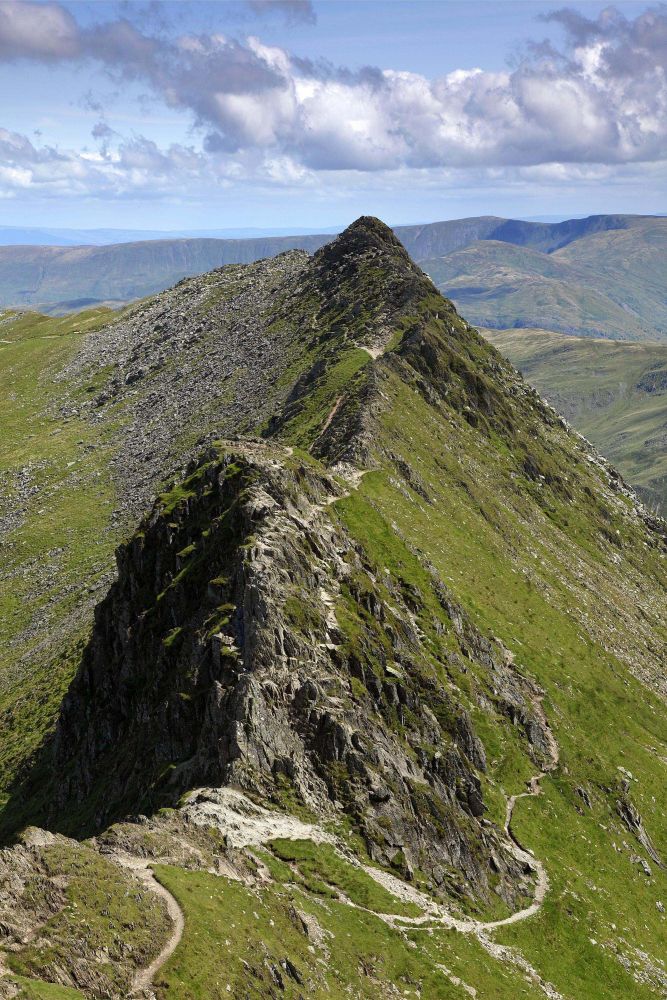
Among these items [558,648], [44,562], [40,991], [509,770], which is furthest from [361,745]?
[44,562]

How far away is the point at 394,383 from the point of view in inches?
5625

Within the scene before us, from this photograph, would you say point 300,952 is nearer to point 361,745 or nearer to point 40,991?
A: point 40,991

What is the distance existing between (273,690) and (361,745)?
25.9 ft

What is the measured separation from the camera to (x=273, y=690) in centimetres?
6122

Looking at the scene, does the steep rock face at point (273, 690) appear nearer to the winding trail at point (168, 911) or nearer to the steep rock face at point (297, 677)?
the steep rock face at point (297, 677)

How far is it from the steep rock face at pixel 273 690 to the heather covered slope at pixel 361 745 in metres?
0.24

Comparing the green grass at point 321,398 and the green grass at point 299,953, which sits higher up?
the green grass at point 321,398

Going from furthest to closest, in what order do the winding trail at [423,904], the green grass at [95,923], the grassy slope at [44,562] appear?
the grassy slope at [44,562]
the winding trail at [423,904]
the green grass at [95,923]

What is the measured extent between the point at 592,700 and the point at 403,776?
43450 mm

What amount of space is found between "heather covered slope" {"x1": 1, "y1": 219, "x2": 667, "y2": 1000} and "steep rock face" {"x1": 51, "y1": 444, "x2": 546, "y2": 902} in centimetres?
24

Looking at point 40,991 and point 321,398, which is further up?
point 321,398

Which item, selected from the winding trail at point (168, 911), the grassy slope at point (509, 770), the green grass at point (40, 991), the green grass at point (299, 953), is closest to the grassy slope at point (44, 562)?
the grassy slope at point (509, 770)

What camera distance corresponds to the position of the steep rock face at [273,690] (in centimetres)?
6081

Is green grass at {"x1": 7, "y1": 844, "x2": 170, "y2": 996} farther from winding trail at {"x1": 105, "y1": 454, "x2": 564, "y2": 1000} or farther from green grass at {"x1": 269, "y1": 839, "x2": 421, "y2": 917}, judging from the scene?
green grass at {"x1": 269, "y1": 839, "x2": 421, "y2": 917}
